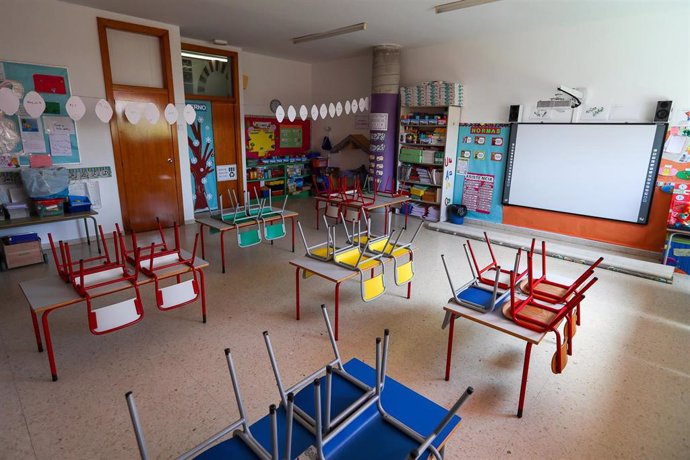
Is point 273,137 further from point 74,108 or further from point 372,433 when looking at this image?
point 372,433

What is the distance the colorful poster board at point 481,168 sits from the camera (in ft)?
20.6

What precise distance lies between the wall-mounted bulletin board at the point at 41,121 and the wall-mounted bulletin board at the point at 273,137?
135 inches

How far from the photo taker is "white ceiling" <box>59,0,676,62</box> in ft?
14.9

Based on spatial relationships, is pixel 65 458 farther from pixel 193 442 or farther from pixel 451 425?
pixel 451 425

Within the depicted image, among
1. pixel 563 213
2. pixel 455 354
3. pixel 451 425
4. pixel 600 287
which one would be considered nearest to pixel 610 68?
pixel 563 213

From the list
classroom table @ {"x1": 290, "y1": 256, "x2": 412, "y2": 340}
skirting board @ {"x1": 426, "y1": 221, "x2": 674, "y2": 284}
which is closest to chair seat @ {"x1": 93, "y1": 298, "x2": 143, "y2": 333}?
classroom table @ {"x1": 290, "y1": 256, "x2": 412, "y2": 340}

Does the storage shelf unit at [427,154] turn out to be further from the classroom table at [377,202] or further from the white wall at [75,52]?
the white wall at [75,52]

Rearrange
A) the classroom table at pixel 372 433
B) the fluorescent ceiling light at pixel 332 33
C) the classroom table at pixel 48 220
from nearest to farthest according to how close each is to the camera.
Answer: the classroom table at pixel 372 433, the classroom table at pixel 48 220, the fluorescent ceiling light at pixel 332 33

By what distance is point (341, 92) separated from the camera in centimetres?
848

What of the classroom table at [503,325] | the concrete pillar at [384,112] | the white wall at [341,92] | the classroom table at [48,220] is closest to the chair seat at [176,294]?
the classroom table at [503,325]

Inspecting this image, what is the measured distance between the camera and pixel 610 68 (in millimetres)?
5082

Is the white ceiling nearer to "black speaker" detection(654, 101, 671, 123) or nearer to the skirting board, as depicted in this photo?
"black speaker" detection(654, 101, 671, 123)

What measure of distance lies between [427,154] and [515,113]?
1564 mm

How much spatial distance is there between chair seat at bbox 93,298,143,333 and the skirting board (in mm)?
4787
